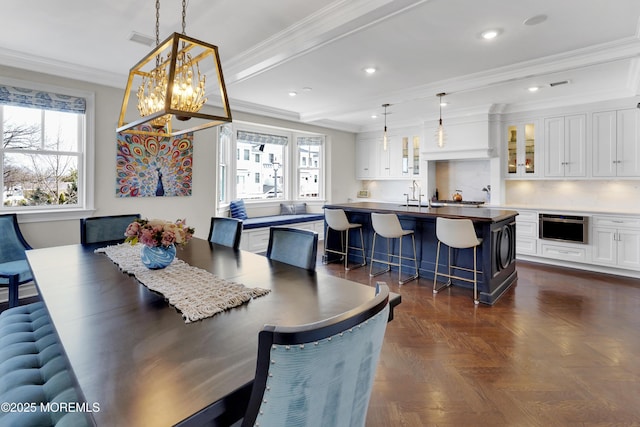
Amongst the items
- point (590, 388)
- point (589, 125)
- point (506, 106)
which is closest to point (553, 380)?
point (590, 388)

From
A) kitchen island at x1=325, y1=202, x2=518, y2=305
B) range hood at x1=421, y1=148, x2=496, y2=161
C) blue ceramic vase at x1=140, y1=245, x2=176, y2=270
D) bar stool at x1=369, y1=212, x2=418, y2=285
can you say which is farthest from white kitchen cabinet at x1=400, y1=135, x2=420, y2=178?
blue ceramic vase at x1=140, y1=245, x2=176, y2=270

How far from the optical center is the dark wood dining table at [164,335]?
0.77 meters

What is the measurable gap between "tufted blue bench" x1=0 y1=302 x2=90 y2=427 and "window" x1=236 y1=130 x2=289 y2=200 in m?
4.68

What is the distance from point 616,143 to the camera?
4.70 meters

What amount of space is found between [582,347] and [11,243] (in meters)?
5.18

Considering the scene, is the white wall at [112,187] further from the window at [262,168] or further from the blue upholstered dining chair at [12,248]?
the window at [262,168]

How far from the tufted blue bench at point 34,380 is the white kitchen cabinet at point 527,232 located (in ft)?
18.7

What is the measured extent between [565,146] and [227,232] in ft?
16.9

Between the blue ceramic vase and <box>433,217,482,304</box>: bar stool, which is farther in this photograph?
<box>433,217,482,304</box>: bar stool

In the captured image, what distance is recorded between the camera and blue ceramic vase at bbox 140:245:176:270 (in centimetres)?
193

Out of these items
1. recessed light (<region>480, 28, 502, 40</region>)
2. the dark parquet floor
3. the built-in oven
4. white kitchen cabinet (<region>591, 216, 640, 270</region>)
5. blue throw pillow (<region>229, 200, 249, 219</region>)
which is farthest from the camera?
blue throw pillow (<region>229, 200, 249, 219</region>)

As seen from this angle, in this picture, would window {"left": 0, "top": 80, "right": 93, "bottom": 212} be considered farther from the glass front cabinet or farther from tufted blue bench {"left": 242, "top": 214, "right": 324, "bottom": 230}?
the glass front cabinet

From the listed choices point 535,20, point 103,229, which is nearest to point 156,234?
point 103,229

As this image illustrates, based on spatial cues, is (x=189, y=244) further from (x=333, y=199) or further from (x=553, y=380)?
(x=333, y=199)
